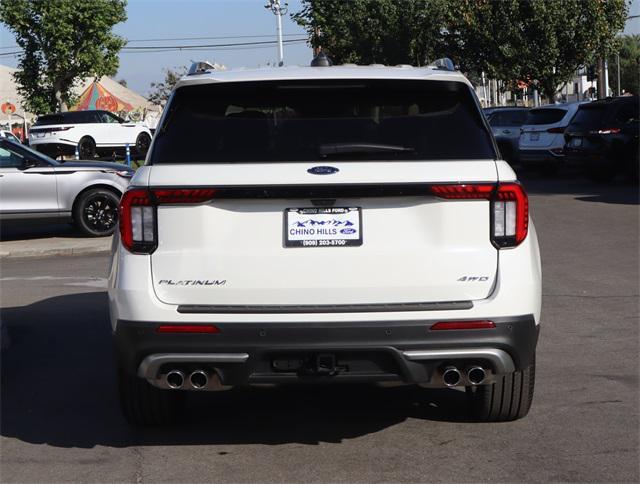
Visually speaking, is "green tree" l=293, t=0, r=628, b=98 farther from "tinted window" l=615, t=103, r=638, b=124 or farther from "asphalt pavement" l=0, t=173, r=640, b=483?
"asphalt pavement" l=0, t=173, r=640, b=483

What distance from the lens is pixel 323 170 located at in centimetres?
502

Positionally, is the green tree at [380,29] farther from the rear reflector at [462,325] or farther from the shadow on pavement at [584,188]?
the rear reflector at [462,325]

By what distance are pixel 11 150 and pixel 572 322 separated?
410 inches

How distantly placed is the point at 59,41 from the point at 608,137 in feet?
112

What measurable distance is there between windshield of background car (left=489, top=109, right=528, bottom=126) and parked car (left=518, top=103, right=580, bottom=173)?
3.05 meters

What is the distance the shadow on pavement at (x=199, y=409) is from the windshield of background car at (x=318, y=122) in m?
1.57

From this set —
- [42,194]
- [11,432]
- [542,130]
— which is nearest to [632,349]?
[11,432]

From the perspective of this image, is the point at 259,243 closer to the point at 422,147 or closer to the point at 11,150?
the point at 422,147

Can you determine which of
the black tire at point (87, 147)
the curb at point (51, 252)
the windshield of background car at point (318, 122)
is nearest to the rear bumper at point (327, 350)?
the windshield of background car at point (318, 122)

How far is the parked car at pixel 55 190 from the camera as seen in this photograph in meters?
16.6

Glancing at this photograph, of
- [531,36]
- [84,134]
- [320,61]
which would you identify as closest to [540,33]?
[531,36]

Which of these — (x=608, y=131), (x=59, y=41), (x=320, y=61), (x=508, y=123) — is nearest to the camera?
(x=320, y=61)

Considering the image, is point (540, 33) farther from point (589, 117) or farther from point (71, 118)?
point (589, 117)

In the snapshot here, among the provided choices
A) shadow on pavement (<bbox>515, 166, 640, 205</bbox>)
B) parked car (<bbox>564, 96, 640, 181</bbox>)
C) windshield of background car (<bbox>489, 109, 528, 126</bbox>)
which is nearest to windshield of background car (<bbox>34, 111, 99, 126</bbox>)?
windshield of background car (<bbox>489, 109, 528, 126</bbox>)
